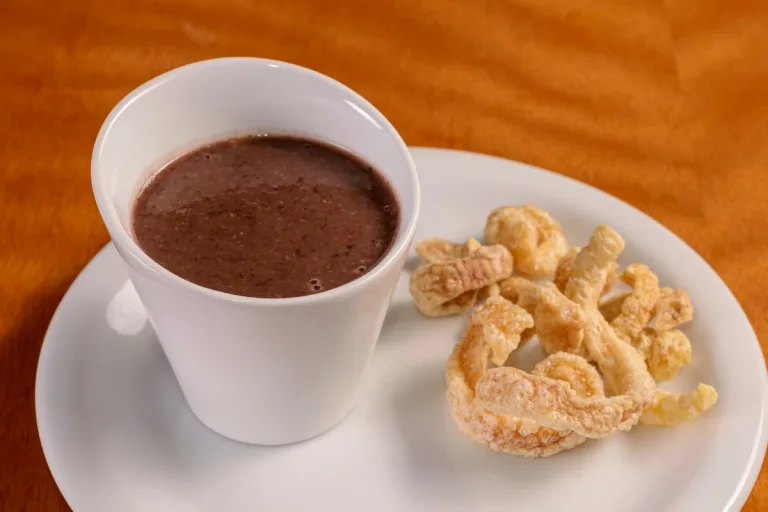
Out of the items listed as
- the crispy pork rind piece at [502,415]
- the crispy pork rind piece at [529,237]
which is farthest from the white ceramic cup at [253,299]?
the crispy pork rind piece at [529,237]

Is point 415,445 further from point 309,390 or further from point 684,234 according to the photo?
point 684,234

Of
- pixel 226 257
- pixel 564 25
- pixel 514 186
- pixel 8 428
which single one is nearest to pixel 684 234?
pixel 514 186

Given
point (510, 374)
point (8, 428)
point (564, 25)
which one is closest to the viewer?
point (510, 374)

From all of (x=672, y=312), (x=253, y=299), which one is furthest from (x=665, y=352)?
(x=253, y=299)

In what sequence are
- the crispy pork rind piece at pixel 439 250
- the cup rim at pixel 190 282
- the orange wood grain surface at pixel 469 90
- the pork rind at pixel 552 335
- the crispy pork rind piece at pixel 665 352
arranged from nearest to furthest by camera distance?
the cup rim at pixel 190 282
the pork rind at pixel 552 335
the crispy pork rind piece at pixel 665 352
the crispy pork rind piece at pixel 439 250
the orange wood grain surface at pixel 469 90

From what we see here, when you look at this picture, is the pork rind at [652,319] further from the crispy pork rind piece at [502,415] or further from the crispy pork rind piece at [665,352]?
the crispy pork rind piece at [502,415]

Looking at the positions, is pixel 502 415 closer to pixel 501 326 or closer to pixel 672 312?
pixel 501 326
